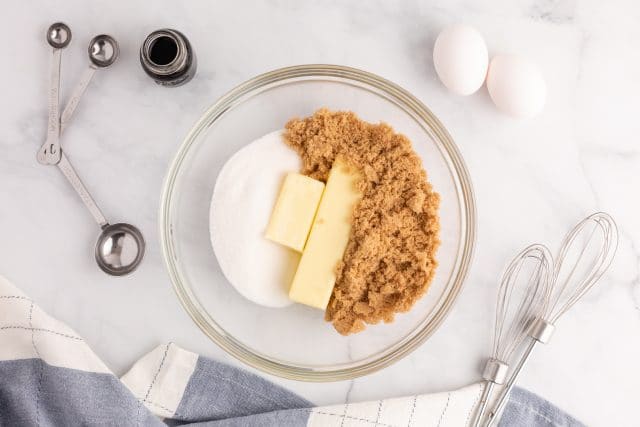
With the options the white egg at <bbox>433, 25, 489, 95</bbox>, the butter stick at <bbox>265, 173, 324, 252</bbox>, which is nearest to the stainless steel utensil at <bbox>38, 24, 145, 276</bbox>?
the butter stick at <bbox>265, 173, 324, 252</bbox>

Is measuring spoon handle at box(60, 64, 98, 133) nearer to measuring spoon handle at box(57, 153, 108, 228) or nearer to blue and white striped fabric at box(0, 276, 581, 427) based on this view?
measuring spoon handle at box(57, 153, 108, 228)

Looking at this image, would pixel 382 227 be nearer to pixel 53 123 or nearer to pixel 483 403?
Answer: pixel 483 403

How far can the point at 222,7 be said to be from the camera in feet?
3.88

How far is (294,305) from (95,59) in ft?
2.02

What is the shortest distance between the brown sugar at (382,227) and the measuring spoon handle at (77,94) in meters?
0.44

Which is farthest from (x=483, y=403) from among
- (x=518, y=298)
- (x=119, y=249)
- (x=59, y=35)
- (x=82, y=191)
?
(x=59, y=35)

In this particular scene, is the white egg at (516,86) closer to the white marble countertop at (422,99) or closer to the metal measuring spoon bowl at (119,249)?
the white marble countertop at (422,99)

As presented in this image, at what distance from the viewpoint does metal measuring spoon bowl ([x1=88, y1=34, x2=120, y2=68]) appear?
1.18 m

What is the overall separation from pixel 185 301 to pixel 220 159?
0.92ft

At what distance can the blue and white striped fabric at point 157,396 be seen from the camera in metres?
1.14

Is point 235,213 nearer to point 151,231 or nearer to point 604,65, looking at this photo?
point 151,231

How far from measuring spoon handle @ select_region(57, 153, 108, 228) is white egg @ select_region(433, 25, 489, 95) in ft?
2.31

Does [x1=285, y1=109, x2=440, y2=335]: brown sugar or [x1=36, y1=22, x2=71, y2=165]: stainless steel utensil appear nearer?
[x1=285, y1=109, x2=440, y2=335]: brown sugar

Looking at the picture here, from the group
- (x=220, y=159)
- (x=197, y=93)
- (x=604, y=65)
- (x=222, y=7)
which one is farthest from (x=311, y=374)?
(x=604, y=65)
